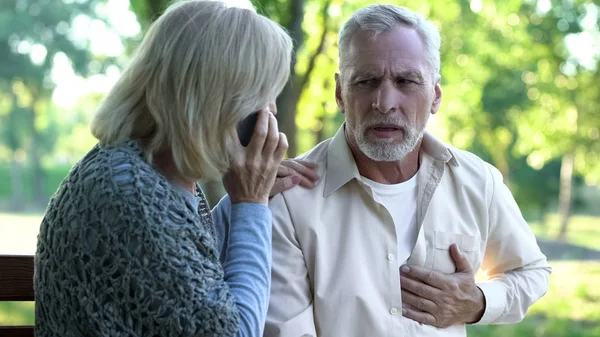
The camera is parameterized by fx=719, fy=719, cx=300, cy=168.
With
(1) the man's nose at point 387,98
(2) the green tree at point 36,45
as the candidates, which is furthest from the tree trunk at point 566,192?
(1) the man's nose at point 387,98

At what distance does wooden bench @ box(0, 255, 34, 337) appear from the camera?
2287 millimetres

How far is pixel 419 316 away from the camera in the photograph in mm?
2180

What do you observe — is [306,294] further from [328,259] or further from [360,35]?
[360,35]

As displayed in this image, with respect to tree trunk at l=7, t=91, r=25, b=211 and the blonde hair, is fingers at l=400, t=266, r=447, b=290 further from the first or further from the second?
tree trunk at l=7, t=91, r=25, b=211

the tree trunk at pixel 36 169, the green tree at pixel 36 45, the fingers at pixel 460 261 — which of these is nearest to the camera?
the fingers at pixel 460 261

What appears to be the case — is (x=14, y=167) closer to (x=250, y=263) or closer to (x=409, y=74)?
(x=409, y=74)

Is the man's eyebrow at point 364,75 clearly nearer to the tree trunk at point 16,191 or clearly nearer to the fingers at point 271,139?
the fingers at point 271,139

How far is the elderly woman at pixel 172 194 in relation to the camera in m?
1.55

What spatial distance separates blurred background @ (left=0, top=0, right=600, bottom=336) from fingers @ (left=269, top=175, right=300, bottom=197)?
6306 mm

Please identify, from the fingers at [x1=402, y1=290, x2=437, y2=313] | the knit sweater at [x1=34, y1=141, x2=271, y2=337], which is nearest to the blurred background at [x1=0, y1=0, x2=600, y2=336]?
the fingers at [x1=402, y1=290, x2=437, y2=313]

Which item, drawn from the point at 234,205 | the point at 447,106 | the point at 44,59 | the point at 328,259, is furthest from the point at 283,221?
the point at 447,106

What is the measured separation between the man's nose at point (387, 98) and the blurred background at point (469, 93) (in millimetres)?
6293

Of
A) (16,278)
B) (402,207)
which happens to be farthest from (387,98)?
(16,278)

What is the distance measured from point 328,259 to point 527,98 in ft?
48.3
